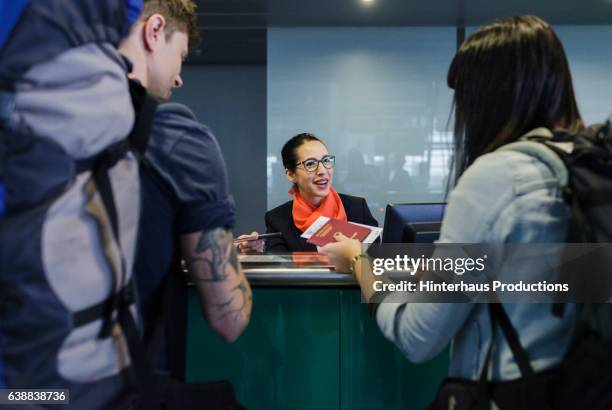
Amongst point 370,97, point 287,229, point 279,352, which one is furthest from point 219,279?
point 370,97

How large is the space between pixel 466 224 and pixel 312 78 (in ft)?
16.3

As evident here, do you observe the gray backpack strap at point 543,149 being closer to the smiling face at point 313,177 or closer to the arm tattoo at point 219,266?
the arm tattoo at point 219,266

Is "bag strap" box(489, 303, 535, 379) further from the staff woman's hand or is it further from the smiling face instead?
the smiling face

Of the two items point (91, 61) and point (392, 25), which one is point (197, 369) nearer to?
point (91, 61)

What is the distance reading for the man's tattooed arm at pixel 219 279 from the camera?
0.98 meters

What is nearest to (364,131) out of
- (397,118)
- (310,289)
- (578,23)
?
(397,118)

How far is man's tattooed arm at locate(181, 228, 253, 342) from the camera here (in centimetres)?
98

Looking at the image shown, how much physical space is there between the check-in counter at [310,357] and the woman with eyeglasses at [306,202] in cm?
138

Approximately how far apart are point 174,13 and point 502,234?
79 cm

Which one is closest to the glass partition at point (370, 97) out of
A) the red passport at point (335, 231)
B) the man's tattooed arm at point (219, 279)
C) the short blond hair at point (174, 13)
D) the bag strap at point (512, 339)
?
the red passport at point (335, 231)

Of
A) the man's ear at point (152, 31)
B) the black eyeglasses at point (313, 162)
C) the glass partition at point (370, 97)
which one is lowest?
the black eyeglasses at point (313, 162)

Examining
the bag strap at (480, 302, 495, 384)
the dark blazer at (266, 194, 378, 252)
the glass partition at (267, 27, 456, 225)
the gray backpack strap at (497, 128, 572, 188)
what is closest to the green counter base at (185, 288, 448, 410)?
the bag strap at (480, 302, 495, 384)

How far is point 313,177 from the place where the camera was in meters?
2.99

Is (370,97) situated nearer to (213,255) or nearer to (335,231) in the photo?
(335,231)
